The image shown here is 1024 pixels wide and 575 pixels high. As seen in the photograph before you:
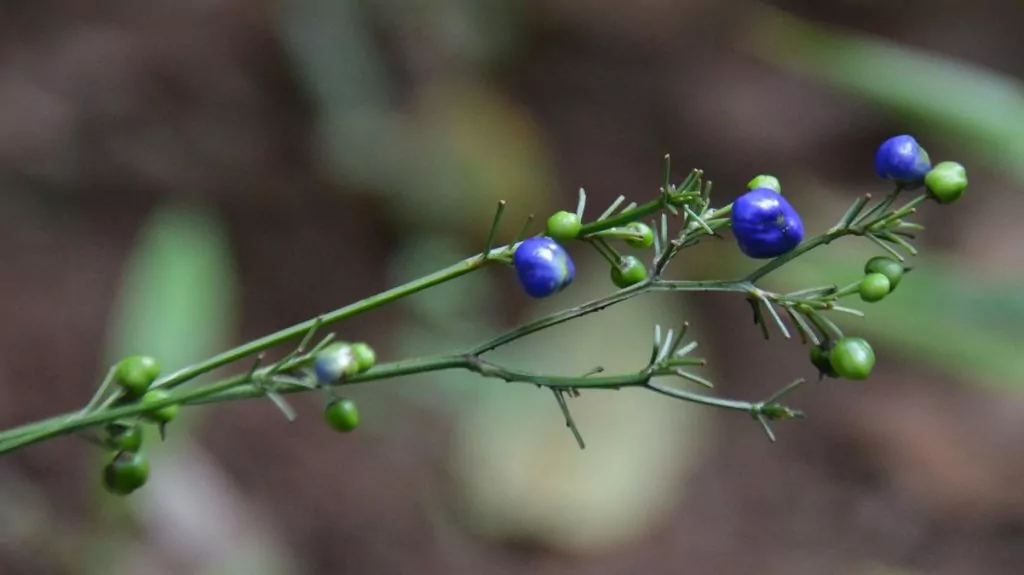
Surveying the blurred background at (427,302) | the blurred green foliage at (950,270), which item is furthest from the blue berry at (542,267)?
the blurred background at (427,302)

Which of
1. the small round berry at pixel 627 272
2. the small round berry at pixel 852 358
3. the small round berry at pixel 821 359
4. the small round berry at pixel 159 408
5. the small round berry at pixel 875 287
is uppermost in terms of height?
the small round berry at pixel 159 408

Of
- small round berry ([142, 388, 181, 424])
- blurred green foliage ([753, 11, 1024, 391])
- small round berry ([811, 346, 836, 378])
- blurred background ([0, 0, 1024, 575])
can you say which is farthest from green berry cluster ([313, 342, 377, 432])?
blurred background ([0, 0, 1024, 575])

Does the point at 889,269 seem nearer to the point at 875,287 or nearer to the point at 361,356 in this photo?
the point at 875,287

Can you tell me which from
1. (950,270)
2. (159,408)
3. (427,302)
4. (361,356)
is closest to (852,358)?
(361,356)

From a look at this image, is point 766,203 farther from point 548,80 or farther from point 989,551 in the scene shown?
point 548,80

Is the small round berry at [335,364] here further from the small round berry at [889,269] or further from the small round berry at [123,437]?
the small round berry at [889,269]

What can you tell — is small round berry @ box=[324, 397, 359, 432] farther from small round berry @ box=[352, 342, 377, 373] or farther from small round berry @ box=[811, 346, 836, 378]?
small round berry @ box=[811, 346, 836, 378]
